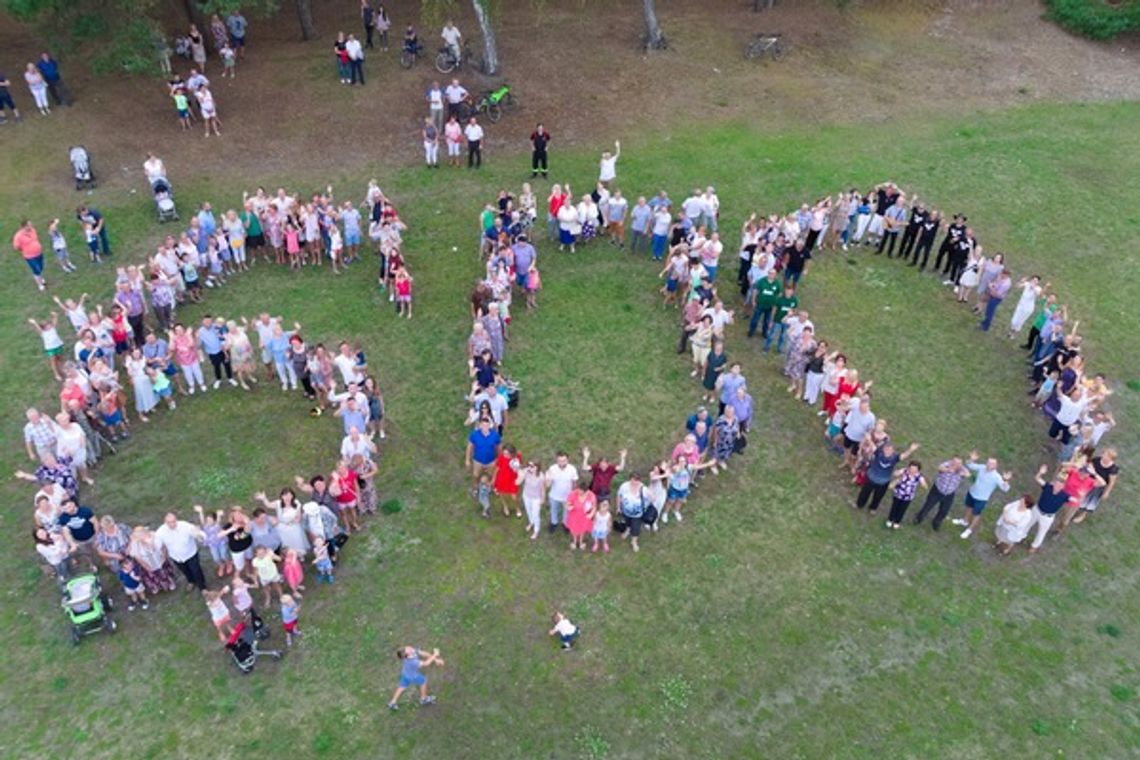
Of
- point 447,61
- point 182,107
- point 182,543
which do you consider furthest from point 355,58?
point 182,543

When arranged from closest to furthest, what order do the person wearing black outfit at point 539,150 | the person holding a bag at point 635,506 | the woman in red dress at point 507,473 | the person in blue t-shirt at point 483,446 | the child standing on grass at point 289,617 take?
the child standing on grass at point 289,617 → the person holding a bag at point 635,506 → the woman in red dress at point 507,473 → the person in blue t-shirt at point 483,446 → the person wearing black outfit at point 539,150

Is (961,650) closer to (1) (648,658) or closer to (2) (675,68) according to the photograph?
(1) (648,658)

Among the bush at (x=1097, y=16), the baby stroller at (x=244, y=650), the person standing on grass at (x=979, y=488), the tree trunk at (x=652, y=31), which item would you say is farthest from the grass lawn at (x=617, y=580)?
the bush at (x=1097, y=16)

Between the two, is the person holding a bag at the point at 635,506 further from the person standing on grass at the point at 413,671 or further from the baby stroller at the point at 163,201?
the baby stroller at the point at 163,201

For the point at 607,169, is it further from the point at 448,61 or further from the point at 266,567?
the point at 266,567

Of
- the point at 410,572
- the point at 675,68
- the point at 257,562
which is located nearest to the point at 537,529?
the point at 410,572

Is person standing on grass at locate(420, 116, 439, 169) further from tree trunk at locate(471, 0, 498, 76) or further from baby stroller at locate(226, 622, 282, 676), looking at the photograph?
baby stroller at locate(226, 622, 282, 676)
